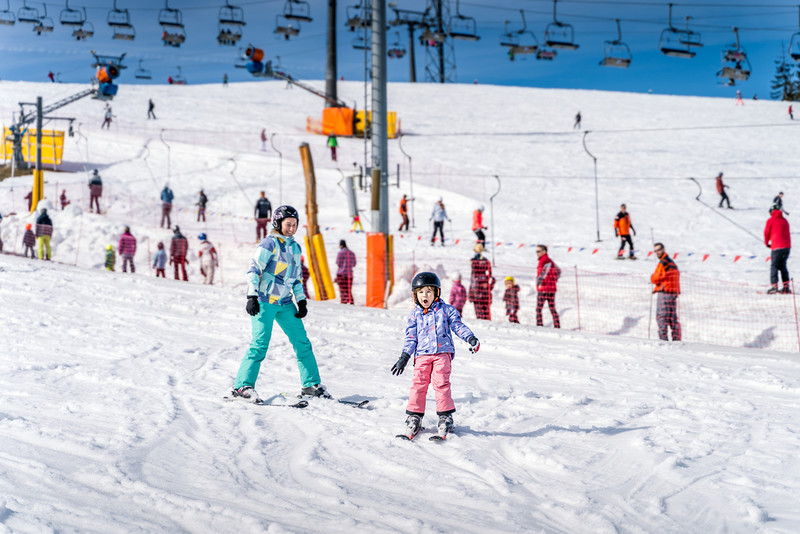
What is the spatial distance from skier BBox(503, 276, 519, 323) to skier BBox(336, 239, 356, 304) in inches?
136

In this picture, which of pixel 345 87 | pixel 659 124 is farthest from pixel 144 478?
pixel 345 87

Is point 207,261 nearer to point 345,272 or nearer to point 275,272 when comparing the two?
point 345,272

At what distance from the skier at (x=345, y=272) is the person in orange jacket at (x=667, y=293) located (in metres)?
6.20

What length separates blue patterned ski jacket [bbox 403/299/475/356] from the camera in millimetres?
5207

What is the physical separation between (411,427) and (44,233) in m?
16.8

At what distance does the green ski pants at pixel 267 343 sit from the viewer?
5.99 metres

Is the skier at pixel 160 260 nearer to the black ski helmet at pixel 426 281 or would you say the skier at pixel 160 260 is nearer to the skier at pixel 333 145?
the black ski helmet at pixel 426 281

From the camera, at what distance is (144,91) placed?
54094mm

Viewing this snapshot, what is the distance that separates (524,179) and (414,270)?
642 inches

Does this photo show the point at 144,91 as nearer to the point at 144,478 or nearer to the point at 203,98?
the point at 203,98

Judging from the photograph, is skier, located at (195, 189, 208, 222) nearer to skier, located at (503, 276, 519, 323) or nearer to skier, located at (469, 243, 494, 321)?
Answer: skier, located at (469, 243, 494, 321)

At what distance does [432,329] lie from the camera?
5.23m

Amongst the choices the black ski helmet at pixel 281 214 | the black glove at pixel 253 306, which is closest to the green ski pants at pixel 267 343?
the black glove at pixel 253 306

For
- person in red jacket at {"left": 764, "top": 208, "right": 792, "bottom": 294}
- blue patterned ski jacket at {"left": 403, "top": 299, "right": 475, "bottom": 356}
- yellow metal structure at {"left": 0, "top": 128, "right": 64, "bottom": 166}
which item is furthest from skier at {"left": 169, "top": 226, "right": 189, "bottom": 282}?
yellow metal structure at {"left": 0, "top": 128, "right": 64, "bottom": 166}
